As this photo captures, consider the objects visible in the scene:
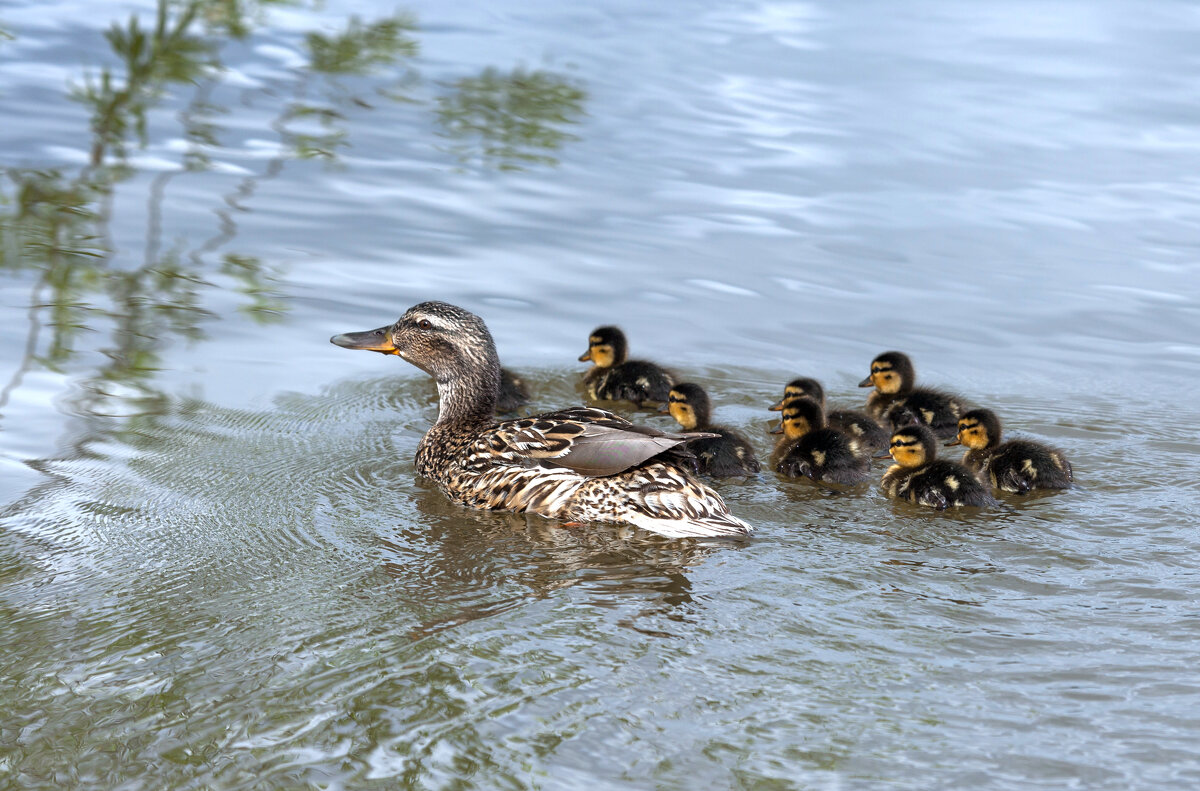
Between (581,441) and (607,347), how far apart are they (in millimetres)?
1653

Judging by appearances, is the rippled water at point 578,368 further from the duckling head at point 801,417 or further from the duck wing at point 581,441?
the duckling head at point 801,417

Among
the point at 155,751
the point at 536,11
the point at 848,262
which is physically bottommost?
the point at 155,751

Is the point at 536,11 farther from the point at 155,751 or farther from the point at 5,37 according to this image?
the point at 155,751

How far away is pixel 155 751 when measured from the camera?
2.71 meters

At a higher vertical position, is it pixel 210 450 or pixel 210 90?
pixel 210 90

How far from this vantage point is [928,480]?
14.7 feet

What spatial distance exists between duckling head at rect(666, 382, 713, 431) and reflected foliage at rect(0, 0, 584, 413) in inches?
82.1

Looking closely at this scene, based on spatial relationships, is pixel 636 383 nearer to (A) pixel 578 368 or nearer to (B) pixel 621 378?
(B) pixel 621 378

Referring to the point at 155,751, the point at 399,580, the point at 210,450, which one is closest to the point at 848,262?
the point at 210,450

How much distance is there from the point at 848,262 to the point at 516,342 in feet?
6.87

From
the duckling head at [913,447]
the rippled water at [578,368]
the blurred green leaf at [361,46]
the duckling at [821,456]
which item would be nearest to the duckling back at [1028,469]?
the rippled water at [578,368]

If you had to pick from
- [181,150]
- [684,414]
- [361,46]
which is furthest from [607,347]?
[361,46]

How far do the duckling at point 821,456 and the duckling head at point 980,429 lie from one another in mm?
440

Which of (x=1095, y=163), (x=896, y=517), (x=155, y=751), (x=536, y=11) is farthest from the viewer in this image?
(x=536, y=11)
